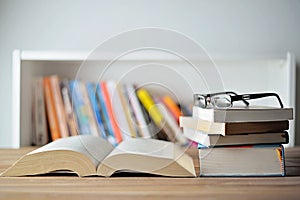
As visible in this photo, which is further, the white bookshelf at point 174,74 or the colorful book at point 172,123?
the colorful book at point 172,123

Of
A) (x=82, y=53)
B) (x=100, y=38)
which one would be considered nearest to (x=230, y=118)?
(x=82, y=53)

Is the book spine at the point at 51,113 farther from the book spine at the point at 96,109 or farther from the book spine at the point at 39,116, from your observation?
the book spine at the point at 96,109

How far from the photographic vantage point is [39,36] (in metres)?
1.62

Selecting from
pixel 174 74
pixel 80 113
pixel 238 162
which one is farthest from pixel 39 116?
pixel 238 162

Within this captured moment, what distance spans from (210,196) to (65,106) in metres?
0.94

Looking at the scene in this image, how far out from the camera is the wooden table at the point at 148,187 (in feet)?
2.19

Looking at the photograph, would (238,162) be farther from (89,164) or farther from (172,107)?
(172,107)

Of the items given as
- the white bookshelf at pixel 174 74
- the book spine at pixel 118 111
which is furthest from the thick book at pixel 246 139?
the book spine at pixel 118 111

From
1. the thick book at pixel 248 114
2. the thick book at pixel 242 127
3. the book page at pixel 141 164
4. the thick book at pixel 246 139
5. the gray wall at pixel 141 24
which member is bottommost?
the book page at pixel 141 164

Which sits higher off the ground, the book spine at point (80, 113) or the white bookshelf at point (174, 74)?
the white bookshelf at point (174, 74)

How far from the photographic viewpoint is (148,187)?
72cm

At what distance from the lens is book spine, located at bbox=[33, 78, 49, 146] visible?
1494 millimetres

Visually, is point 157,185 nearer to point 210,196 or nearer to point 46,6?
point 210,196

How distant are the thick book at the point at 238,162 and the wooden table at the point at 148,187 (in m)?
0.03
